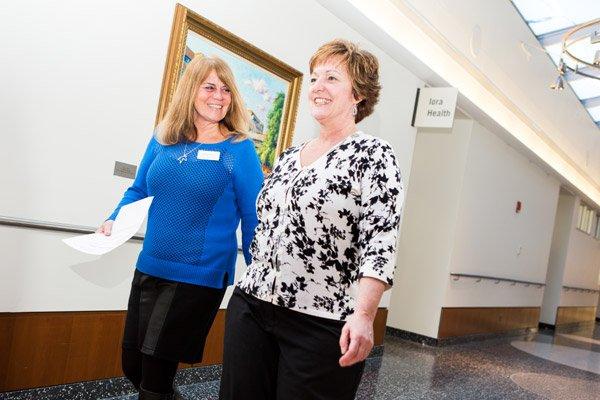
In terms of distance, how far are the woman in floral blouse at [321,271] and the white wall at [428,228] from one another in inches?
252

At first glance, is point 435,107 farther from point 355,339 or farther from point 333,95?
point 355,339

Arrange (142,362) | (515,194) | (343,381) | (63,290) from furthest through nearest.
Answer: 1. (515,194)
2. (63,290)
3. (142,362)
4. (343,381)

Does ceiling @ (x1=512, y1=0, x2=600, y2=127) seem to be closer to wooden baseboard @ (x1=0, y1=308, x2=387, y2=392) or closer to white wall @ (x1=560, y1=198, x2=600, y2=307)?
white wall @ (x1=560, y1=198, x2=600, y2=307)

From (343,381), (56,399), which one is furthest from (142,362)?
(56,399)

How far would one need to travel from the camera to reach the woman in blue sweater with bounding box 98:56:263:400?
2.06 meters

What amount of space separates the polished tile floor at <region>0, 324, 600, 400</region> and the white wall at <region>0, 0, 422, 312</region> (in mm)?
564

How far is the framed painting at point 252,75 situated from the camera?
→ 354 cm

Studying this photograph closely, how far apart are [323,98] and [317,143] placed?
15cm

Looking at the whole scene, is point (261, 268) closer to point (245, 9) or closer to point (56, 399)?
point (56, 399)

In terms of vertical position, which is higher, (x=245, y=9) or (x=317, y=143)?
(x=245, y=9)

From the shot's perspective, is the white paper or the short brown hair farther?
the white paper

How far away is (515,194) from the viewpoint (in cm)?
968

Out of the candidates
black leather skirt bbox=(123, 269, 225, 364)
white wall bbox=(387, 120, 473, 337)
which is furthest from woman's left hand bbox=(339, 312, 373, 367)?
white wall bbox=(387, 120, 473, 337)

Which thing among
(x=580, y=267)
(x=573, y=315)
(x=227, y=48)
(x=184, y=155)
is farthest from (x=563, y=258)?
(x=184, y=155)
